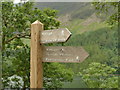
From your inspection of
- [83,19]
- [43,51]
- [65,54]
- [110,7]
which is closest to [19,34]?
[110,7]

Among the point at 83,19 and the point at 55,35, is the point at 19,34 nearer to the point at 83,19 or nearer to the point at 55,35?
the point at 55,35

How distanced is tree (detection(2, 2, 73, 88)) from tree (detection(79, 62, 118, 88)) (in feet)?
2.85

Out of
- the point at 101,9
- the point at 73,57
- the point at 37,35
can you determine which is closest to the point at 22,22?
the point at 101,9

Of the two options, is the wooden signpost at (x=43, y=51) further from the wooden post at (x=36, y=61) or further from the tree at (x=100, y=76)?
the tree at (x=100, y=76)

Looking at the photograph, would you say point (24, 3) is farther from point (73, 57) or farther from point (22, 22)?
point (73, 57)

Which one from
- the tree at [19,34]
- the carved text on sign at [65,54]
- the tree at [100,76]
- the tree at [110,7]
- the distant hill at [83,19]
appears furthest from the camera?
the distant hill at [83,19]

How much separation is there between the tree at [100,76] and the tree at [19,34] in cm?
87

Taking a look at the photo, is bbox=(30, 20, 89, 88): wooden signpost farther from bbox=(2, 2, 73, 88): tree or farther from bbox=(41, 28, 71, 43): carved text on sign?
bbox=(2, 2, 73, 88): tree

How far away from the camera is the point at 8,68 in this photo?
6621 millimetres

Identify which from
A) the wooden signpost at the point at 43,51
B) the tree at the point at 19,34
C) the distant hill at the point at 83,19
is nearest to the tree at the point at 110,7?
the tree at the point at 19,34

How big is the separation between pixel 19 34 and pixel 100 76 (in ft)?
8.96

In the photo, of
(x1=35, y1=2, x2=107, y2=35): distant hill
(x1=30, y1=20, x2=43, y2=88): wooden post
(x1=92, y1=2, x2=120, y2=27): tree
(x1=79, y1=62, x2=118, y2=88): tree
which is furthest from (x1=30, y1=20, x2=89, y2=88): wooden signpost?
(x1=35, y1=2, x2=107, y2=35): distant hill

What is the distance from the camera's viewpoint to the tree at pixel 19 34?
6.38 meters

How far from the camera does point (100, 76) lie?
271 inches
